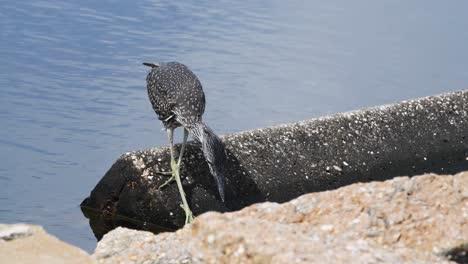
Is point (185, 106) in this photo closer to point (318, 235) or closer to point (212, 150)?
point (212, 150)

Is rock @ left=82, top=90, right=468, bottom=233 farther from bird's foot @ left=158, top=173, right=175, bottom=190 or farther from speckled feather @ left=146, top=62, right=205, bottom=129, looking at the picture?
speckled feather @ left=146, top=62, right=205, bottom=129

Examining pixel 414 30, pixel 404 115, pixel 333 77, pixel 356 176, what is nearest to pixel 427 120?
pixel 404 115

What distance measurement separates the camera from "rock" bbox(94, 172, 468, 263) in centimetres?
334

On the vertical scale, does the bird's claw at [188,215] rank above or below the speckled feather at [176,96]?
below

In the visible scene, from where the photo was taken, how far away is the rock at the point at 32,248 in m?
3.90

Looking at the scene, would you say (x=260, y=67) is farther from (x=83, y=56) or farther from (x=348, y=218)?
(x=348, y=218)

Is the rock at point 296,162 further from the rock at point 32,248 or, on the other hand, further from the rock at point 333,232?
the rock at point 333,232

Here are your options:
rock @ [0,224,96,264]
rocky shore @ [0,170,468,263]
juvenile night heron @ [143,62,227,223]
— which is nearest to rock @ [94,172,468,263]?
rocky shore @ [0,170,468,263]

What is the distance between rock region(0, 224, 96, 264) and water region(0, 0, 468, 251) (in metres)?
1.75

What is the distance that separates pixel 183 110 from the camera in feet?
20.2

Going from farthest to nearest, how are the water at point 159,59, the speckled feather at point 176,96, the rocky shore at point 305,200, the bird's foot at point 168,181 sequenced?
the water at point 159,59, the speckled feather at point 176,96, the bird's foot at point 168,181, the rocky shore at point 305,200

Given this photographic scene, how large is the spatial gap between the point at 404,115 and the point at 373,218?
3829mm

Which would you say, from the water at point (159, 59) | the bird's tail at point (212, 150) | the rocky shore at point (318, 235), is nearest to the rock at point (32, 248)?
the rocky shore at point (318, 235)

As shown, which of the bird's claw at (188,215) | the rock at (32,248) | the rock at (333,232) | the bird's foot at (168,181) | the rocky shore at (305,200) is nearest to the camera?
the rock at (333,232)
